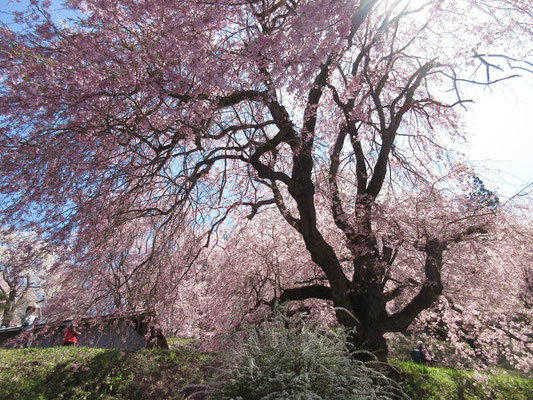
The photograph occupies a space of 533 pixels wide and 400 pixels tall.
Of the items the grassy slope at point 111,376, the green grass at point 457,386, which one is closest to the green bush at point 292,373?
the grassy slope at point 111,376

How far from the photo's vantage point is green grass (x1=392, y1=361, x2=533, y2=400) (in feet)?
19.0

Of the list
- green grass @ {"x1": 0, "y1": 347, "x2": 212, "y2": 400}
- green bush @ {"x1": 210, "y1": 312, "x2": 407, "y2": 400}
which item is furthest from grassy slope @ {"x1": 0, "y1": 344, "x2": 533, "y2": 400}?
green bush @ {"x1": 210, "y1": 312, "x2": 407, "y2": 400}

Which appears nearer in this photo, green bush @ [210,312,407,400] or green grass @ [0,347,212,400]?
green bush @ [210,312,407,400]

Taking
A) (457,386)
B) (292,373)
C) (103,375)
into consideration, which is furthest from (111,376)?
(457,386)

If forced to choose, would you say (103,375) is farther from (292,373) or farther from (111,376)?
(292,373)

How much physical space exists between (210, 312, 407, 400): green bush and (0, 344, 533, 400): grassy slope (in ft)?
5.44

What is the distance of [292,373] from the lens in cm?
223

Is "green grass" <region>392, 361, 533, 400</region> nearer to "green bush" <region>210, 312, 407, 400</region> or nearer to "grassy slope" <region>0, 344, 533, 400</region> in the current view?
"grassy slope" <region>0, 344, 533, 400</region>

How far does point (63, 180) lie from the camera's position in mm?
3734

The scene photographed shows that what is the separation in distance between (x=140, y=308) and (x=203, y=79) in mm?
4198

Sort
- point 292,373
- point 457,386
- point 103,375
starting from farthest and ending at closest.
Result: point 457,386
point 103,375
point 292,373

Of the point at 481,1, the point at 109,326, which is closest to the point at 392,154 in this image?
the point at 481,1

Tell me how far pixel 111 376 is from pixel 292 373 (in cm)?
371

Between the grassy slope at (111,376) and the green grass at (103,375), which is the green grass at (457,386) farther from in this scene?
the green grass at (103,375)
